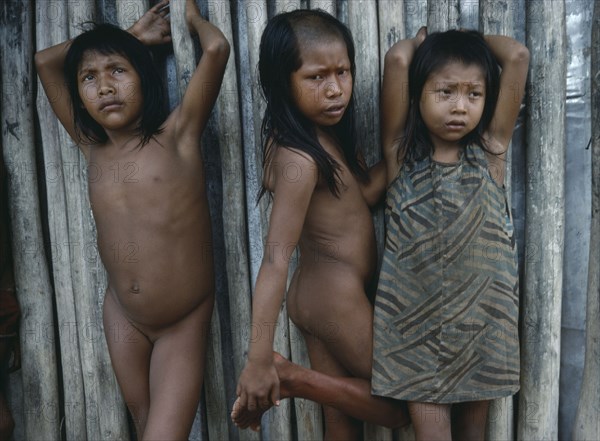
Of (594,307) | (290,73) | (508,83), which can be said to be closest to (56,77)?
(290,73)

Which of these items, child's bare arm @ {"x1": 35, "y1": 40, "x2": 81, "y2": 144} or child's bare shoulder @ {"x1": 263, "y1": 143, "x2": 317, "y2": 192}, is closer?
child's bare shoulder @ {"x1": 263, "y1": 143, "x2": 317, "y2": 192}

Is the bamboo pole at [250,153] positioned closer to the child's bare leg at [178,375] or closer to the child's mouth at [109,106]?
the child's bare leg at [178,375]

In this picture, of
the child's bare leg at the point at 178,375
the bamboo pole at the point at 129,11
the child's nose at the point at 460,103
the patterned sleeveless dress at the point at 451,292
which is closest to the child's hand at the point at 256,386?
the child's bare leg at the point at 178,375

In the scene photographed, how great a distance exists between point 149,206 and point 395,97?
0.90 metres

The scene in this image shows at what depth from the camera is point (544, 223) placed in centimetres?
234

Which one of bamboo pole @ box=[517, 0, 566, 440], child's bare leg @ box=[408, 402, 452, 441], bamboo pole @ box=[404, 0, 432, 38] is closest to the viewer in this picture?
child's bare leg @ box=[408, 402, 452, 441]

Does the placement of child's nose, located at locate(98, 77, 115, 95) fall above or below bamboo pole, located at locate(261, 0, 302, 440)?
above

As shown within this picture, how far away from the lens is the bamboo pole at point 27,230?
2.66 m

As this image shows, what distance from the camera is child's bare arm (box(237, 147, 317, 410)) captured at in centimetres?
208

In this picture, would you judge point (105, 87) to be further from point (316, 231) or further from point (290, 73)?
point (316, 231)

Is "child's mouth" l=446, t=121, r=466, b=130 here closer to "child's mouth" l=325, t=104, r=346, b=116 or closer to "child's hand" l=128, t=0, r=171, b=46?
"child's mouth" l=325, t=104, r=346, b=116

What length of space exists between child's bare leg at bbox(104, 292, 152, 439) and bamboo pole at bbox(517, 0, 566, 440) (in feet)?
4.36

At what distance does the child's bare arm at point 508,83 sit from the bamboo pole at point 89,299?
5.00ft

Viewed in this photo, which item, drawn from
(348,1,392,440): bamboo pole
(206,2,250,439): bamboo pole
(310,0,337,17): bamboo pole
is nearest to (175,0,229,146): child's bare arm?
(206,2,250,439): bamboo pole
